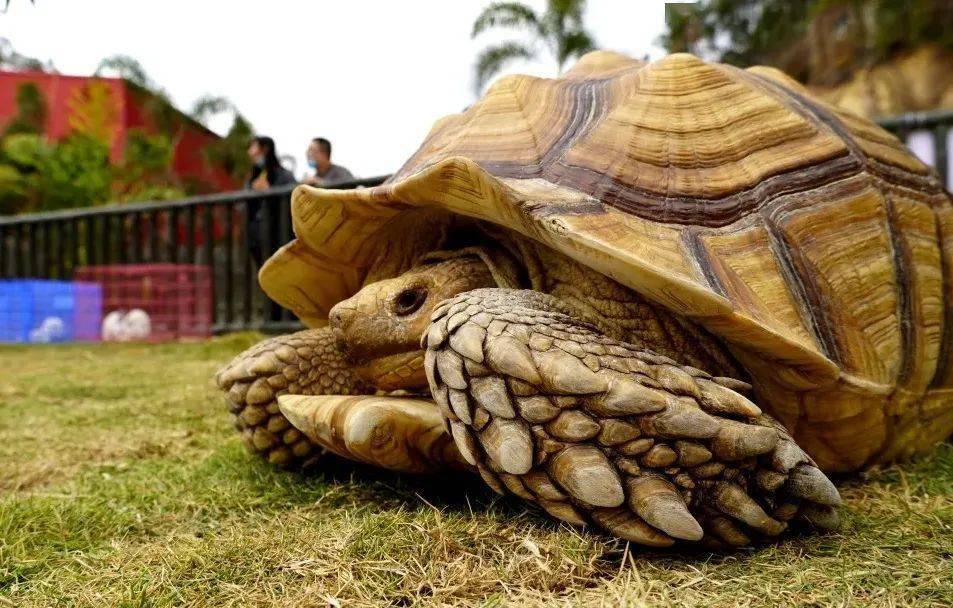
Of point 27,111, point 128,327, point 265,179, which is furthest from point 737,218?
point 27,111

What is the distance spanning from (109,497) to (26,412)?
186 centimetres

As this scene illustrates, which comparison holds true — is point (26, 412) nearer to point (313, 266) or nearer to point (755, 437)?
point (313, 266)

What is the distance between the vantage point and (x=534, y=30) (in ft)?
56.8

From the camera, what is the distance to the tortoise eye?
1.73m

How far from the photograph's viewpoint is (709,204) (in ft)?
5.23

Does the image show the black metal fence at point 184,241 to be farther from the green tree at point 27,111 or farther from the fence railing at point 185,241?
the green tree at point 27,111

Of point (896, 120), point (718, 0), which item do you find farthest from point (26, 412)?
point (718, 0)

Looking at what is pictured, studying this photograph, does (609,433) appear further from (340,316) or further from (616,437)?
(340,316)

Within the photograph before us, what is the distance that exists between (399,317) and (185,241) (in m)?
8.48

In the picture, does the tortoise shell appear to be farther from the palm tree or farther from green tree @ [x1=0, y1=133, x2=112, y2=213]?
green tree @ [x1=0, y1=133, x2=112, y2=213]

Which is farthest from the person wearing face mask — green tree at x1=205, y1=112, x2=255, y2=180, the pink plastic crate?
green tree at x1=205, y1=112, x2=255, y2=180

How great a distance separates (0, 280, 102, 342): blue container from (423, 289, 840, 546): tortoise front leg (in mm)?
8630

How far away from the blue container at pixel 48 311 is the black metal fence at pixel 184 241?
31.7 inches

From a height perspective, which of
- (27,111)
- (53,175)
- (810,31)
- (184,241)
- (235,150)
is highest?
(810,31)
